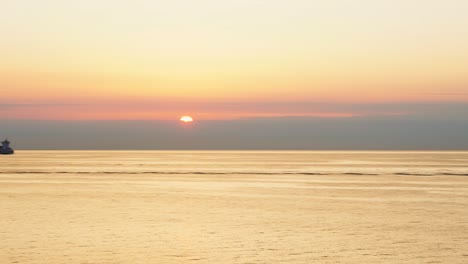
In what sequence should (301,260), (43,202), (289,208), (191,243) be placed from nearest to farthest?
(301,260)
(191,243)
(289,208)
(43,202)

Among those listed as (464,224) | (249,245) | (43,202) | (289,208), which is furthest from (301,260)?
(43,202)

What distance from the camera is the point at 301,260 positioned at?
2112cm

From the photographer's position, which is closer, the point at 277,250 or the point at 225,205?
the point at 277,250

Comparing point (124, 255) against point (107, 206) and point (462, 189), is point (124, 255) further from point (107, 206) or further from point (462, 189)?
point (462, 189)

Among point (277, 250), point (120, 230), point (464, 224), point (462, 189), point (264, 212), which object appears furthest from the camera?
point (462, 189)

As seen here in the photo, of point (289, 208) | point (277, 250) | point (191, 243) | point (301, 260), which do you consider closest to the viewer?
point (301, 260)

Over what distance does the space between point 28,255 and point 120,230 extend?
6.50 m

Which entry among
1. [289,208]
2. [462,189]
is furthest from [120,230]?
[462,189]

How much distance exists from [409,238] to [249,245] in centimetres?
608

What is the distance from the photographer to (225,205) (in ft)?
132

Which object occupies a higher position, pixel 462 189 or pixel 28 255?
pixel 462 189

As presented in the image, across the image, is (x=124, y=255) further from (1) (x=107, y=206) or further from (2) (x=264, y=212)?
(1) (x=107, y=206)

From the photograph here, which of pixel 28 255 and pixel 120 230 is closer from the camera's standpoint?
pixel 28 255

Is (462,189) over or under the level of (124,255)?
over
